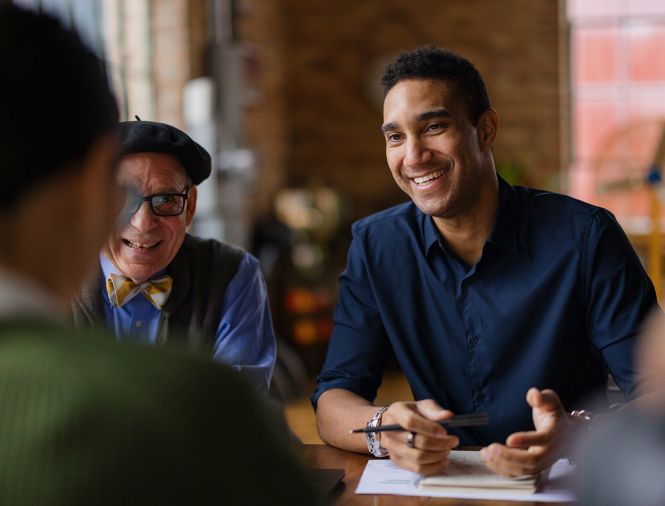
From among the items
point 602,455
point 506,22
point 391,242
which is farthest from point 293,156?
point 602,455

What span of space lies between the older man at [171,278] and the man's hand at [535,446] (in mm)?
A: 613

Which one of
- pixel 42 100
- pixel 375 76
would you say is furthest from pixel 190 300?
pixel 375 76

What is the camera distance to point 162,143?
5.84 feet

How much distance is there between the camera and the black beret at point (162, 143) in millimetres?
1771

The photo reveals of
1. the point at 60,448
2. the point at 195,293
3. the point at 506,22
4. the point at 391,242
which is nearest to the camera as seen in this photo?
the point at 60,448

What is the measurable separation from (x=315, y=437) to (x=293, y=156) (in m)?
3.00

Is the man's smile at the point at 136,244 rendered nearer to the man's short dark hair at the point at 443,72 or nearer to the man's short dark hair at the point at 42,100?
the man's short dark hair at the point at 443,72

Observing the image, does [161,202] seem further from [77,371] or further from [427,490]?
[77,371]

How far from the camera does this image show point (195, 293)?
187cm

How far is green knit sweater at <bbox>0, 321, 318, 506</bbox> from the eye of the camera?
549 millimetres

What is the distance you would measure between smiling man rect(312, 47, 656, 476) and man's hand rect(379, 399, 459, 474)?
270mm

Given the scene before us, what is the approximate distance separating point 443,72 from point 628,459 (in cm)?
145

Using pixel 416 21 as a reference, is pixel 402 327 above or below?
below

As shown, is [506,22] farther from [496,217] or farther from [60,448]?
[60,448]
